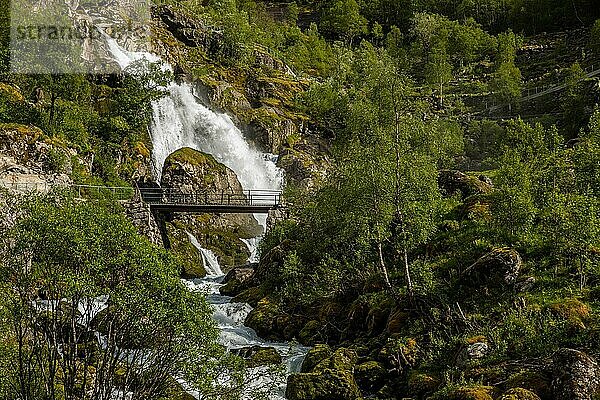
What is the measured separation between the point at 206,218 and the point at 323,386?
2890 centimetres

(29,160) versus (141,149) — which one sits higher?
(141,149)

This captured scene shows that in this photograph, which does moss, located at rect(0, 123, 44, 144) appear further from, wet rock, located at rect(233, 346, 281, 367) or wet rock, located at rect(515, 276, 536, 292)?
wet rock, located at rect(515, 276, 536, 292)

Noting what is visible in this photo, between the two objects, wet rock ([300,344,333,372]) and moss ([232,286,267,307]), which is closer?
wet rock ([300,344,333,372])

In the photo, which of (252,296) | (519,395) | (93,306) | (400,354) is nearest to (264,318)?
(252,296)

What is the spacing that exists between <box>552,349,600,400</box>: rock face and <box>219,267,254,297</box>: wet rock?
809 inches

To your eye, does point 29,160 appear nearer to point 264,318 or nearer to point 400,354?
point 264,318

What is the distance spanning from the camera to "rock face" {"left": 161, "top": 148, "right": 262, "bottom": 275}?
141ft

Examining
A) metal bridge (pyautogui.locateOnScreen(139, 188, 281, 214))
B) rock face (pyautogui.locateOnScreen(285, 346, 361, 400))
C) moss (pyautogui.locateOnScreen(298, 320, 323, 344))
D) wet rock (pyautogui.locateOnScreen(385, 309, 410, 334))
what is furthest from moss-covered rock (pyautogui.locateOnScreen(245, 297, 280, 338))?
metal bridge (pyautogui.locateOnScreen(139, 188, 281, 214))

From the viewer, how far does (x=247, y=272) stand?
34.7 meters

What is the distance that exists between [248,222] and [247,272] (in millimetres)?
13178

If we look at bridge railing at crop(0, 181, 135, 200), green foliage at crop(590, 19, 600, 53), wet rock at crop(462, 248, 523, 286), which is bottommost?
wet rock at crop(462, 248, 523, 286)

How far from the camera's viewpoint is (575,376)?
560 inches

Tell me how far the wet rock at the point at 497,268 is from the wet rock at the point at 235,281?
51.1 feet

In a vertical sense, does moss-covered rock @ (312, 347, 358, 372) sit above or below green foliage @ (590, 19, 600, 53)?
below
